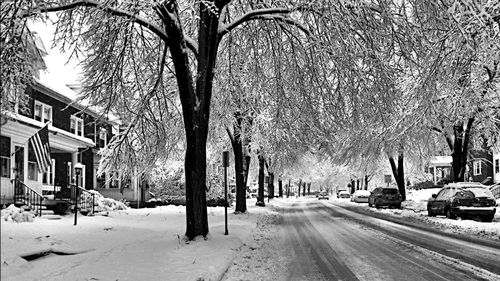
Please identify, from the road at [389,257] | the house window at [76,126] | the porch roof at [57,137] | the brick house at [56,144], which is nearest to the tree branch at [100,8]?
the brick house at [56,144]

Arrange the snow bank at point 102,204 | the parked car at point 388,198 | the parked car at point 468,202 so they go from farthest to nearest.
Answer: the parked car at point 388,198
the snow bank at point 102,204
the parked car at point 468,202

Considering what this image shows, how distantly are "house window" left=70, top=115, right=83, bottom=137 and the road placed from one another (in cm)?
1743

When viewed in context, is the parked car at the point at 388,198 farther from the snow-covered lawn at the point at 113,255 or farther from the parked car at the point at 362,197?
the snow-covered lawn at the point at 113,255

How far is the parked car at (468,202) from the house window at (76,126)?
825 inches

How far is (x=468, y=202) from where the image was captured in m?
21.9

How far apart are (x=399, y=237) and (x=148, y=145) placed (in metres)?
8.81

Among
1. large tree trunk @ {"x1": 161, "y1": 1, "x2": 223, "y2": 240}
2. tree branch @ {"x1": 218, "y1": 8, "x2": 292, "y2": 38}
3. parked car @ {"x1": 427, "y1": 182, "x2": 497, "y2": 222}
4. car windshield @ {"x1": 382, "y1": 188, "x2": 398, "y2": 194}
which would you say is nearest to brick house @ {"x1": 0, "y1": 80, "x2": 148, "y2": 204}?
large tree trunk @ {"x1": 161, "y1": 1, "x2": 223, "y2": 240}

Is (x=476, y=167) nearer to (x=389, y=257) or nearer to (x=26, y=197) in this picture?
(x=389, y=257)

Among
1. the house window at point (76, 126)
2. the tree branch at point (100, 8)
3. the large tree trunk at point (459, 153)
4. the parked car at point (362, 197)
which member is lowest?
the parked car at point (362, 197)

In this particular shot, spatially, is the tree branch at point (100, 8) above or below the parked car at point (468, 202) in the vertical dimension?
above

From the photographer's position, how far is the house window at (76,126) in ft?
93.7

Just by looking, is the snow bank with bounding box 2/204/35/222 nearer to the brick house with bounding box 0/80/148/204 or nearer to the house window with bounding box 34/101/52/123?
the brick house with bounding box 0/80/148/204

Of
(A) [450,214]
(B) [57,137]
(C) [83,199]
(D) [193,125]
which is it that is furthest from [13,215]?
(A) [450,214]

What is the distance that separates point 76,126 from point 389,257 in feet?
74.6
